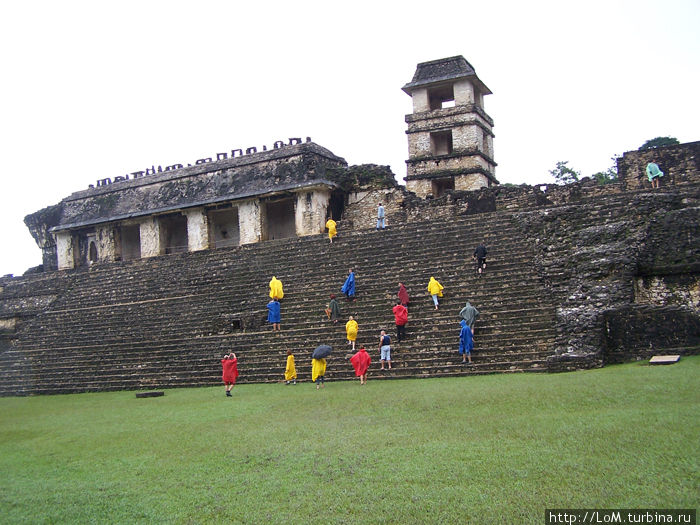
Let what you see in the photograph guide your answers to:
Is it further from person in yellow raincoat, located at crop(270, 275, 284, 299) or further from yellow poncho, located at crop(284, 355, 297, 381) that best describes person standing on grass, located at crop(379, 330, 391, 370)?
person in yellow raincoat, located at crop(270, 275, 284, 299)

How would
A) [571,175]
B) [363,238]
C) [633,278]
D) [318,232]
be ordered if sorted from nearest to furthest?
[633,278]
[363,238]
[318,232]
[571,175]

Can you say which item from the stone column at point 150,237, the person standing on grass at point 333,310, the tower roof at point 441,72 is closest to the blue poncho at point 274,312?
the person standing on grass at point 333,310

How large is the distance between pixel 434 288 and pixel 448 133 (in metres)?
13.5

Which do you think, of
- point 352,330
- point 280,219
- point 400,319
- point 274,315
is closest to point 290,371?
point 352,330

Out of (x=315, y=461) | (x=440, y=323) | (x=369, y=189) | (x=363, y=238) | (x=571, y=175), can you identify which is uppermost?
(x=571, y=175)

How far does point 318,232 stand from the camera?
21.2 m

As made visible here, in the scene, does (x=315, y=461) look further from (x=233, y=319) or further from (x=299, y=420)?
(x=233, y=319)

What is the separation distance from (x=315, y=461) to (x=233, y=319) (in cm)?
950

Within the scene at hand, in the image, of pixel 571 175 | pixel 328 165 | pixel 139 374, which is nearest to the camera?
pixel 139 374

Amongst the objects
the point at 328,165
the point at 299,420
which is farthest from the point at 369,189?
the point at 299,420

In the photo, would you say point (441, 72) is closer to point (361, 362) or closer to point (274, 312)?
point (274, 312)

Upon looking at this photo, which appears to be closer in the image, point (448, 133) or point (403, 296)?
point (403, 296)

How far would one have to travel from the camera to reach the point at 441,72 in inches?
1005

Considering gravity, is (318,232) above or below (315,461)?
above
